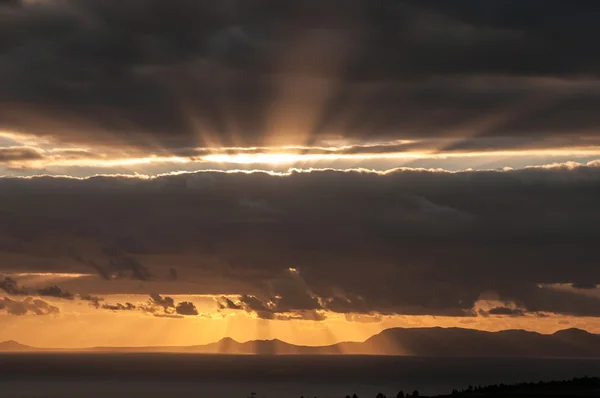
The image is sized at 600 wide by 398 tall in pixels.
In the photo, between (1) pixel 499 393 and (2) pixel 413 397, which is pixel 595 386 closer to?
(1) pixel 499 393

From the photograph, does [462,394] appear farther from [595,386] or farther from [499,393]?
[595,386]

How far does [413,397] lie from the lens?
88.0 m

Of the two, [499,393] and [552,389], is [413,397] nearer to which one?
[499,393]

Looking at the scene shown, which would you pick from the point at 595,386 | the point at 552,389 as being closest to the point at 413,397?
the point at 552,389

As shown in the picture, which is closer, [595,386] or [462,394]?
[462,394]

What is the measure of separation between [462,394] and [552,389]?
30.5 feet

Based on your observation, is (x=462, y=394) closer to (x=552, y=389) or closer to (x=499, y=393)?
(x=499, y=393)

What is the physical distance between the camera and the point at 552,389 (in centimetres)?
9312

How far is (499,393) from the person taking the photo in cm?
9012

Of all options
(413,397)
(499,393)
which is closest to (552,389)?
(499,393)

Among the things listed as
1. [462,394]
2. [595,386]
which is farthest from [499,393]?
[595,386]

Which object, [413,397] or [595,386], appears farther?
[595,386]

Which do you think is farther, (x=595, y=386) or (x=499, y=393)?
(x=595, y=386)

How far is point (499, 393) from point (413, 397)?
8.40 metres
